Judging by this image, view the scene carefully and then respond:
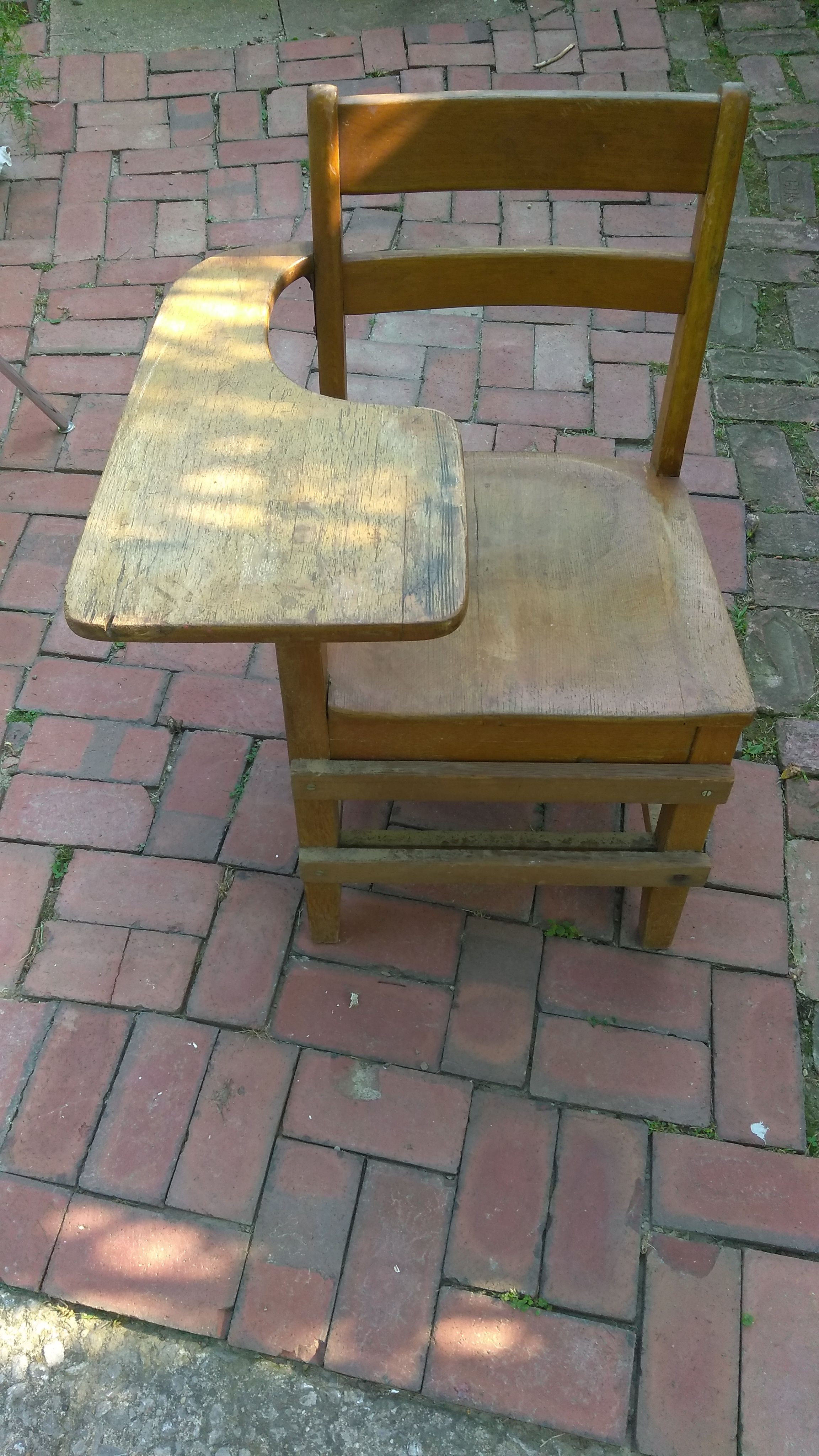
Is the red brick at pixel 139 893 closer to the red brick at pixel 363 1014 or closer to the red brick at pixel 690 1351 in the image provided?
the red brick at pixel 363 1014

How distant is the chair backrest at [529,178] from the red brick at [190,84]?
2.40m

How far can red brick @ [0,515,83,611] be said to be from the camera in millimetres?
2402

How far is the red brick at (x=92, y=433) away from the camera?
2.65m

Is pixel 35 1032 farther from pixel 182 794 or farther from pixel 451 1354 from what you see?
pixel 451 1354

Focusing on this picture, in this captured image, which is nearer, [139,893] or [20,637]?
[139,893]

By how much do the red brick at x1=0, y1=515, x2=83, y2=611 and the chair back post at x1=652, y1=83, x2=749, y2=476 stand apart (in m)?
1.30

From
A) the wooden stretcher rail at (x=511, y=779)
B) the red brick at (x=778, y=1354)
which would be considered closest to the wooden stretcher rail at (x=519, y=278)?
the wooden stretcher rail at (x=511, y=779)

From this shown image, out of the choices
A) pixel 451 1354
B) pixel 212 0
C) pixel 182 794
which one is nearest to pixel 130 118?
pixel 212 0

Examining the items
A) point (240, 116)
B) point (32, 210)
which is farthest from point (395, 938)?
point (240, 116)

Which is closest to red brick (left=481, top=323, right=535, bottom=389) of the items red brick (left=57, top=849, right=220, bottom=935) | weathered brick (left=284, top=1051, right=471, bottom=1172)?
red brick (left=57, top=849, right=220, bottom=935)

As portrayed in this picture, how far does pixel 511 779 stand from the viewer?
4.98 feet

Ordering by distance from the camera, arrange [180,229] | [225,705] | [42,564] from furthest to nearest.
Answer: [180,229], [42,564], [225,705]

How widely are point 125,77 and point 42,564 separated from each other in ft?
6.77

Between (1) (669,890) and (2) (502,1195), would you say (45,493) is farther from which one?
(2) (502,1195)
